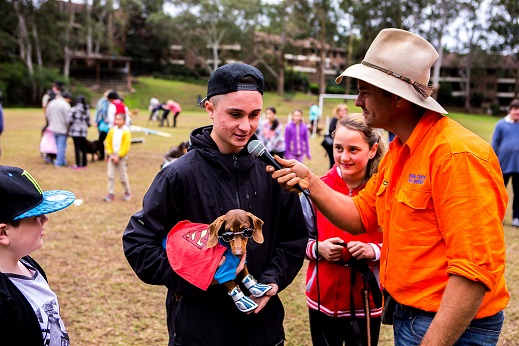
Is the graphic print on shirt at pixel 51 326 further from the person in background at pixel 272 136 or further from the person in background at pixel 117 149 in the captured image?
the person in background at pixel 272 136

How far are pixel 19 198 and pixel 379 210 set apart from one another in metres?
1.70

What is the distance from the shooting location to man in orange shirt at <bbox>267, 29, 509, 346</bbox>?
6.22 feet

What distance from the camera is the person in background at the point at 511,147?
8711mm

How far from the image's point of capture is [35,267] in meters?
2.35

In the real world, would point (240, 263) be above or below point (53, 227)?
above

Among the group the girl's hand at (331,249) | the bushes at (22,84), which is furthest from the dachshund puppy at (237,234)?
the bushes at (22,84)

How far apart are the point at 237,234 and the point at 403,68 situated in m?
1.06

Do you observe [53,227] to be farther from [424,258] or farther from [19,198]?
[424,258]

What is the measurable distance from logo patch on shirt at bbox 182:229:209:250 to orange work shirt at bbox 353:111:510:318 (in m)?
0.84

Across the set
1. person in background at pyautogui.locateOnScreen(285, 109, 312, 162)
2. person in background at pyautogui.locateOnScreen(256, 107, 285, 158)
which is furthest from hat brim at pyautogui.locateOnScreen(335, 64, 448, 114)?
person in background at pyautogui.locateOnScreen(285, 109, 312, 162)

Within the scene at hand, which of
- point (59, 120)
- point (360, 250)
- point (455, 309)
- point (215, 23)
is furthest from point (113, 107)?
point (215, 23)

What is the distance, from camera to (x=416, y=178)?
2125 millimetres

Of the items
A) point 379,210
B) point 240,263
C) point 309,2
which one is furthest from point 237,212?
point 309,2

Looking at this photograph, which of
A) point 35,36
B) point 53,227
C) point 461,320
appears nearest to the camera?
point 461,320
